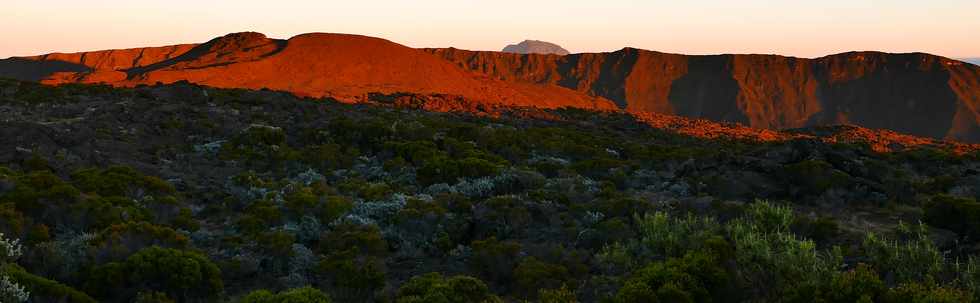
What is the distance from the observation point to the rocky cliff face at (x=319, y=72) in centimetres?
8231

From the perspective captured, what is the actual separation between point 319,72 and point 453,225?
82456 mm

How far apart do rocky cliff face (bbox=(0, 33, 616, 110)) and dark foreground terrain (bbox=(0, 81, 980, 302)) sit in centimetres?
5279

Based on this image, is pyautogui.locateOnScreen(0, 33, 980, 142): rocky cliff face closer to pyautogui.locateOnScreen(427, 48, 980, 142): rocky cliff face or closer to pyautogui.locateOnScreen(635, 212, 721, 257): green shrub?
pyautogui.locateOnScreen(427, 48, 980, 142): rocky cliff face

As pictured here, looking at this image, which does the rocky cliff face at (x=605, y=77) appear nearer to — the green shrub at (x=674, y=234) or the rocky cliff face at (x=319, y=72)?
the rocky cliff face at (x=319, y=72)

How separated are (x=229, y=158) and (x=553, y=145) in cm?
1326

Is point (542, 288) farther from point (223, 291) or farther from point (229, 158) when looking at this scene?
point (229, 158)

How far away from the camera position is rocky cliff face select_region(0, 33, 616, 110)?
8231 centimetres

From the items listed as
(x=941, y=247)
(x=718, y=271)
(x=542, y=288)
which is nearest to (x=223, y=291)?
(x=542, y=288)

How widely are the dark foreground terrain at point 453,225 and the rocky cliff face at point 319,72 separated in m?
52.8

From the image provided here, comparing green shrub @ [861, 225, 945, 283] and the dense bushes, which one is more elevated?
green shrub @ [861, 225, 945, 283]

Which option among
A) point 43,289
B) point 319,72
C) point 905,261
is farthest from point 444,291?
point 319,72

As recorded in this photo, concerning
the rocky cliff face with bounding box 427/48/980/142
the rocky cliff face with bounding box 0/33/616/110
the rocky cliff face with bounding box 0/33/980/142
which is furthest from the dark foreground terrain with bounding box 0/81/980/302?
the rocky cliff face with bounding box 427/48/980/142

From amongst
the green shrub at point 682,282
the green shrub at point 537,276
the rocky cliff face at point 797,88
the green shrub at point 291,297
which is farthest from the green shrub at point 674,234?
the rocky cliff face at point 797,88

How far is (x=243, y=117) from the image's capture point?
35.0m
